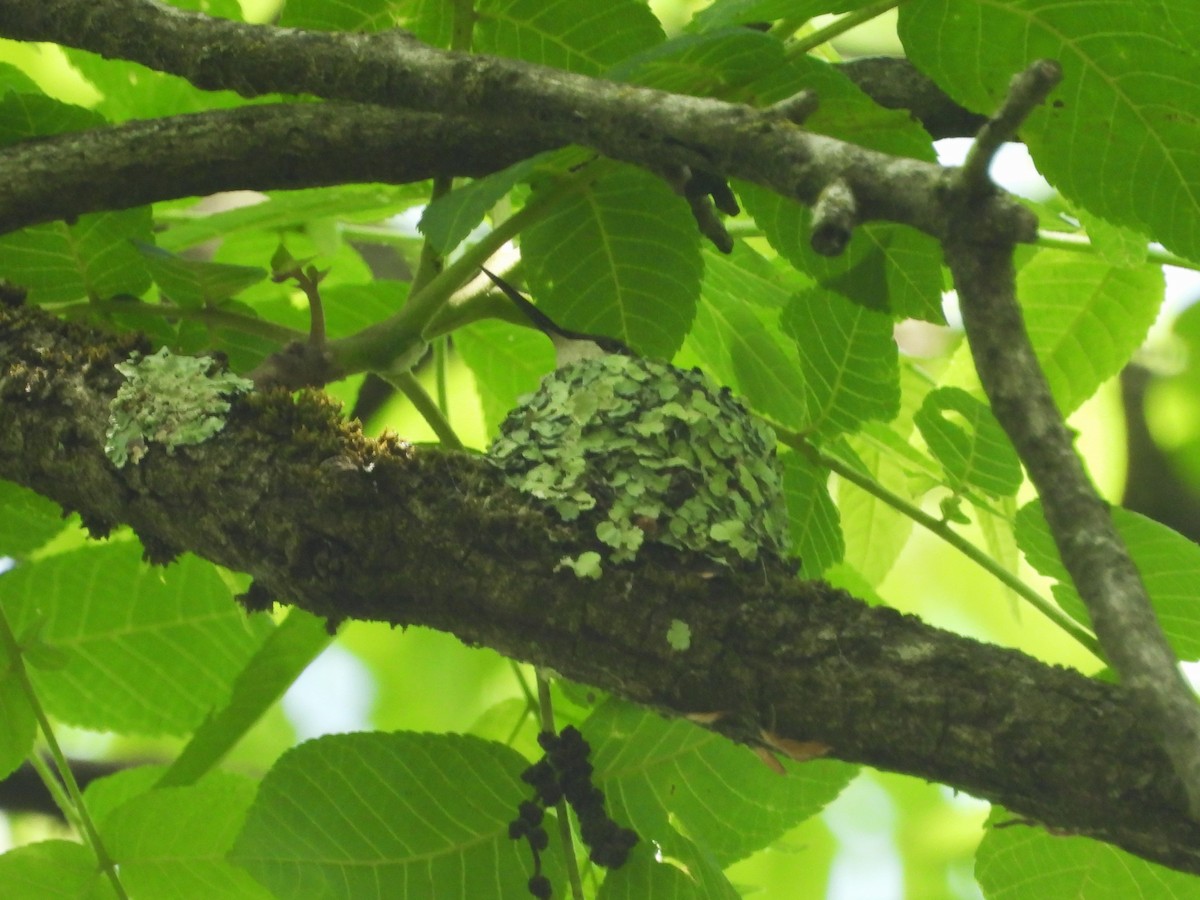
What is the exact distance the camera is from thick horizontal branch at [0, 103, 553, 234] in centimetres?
166

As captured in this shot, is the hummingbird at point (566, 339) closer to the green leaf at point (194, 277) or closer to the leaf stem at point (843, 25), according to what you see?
the green leaf at point (194, 277)

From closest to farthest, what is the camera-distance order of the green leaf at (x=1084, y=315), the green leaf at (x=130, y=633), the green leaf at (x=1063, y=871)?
the green leaf at (x=1063, y=871) < the green leaf at (x=130, y=633) < the green leaf at (x=1084, y=315)

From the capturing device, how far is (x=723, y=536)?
4.26 feet

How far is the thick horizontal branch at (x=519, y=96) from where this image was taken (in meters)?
0.92

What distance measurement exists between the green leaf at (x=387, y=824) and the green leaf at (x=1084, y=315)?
3.89 feet

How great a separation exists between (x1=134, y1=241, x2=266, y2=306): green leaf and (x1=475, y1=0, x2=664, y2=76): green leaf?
17.5 inches

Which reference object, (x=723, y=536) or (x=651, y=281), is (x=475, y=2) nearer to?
(x=651, y=281)

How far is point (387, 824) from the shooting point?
156 cm

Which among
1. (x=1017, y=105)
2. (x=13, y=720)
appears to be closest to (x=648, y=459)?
(x=1017, y=105)

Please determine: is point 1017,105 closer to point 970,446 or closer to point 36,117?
point 970,446

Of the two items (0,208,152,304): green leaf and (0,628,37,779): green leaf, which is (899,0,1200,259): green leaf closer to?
(0,208,152,304): green leaf

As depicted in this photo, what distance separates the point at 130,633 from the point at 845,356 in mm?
1250

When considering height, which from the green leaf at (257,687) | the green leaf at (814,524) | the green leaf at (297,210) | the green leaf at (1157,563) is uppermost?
the green leaf at (297,210)

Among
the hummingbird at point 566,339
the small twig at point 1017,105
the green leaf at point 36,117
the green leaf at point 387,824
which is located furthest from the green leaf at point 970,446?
the green leaf at point 36,117
